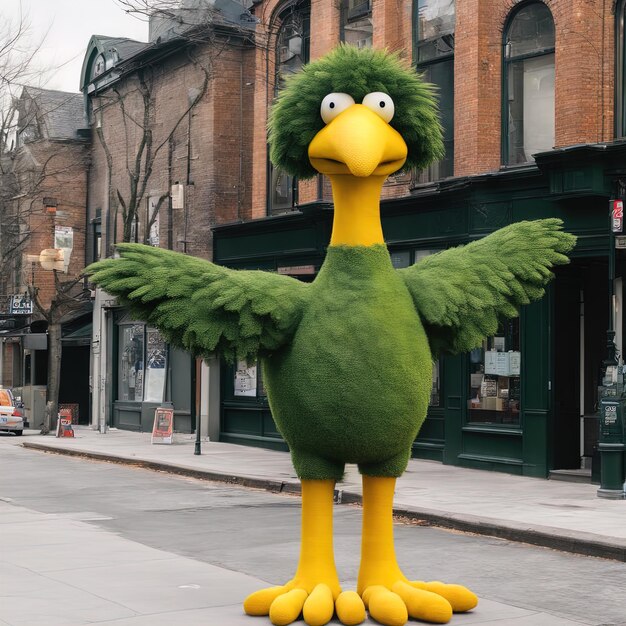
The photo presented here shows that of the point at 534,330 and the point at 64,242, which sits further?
the point at 64,242

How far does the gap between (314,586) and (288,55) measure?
1886cm

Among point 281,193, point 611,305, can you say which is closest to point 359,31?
point 281,193

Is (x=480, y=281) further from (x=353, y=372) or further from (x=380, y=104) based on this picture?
(x=380, y=104)

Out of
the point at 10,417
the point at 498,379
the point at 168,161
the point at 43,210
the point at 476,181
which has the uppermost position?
the point at 168,161

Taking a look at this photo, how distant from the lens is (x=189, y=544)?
10867 millimetres

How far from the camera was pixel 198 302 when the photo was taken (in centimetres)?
663

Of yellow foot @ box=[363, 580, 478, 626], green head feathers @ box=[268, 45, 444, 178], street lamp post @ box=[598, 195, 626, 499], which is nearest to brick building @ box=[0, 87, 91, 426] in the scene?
street lamp post @ box=[598, 195, 626, 499]

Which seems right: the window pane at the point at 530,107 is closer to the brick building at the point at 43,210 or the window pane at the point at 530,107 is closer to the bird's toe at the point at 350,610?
the bird's toe at the point at 350,610

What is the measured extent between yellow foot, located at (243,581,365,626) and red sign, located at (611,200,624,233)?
9709 mm

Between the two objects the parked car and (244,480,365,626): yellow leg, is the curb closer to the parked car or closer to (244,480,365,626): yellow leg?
(244,480,365,626): yellow leg

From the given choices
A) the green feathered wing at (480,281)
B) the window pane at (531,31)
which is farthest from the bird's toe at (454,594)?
the window pane at (531,31)

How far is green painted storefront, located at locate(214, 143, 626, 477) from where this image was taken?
15.9 m

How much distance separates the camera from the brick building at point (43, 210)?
34.5 m

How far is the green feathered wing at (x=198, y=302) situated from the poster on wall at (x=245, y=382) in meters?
17.6
